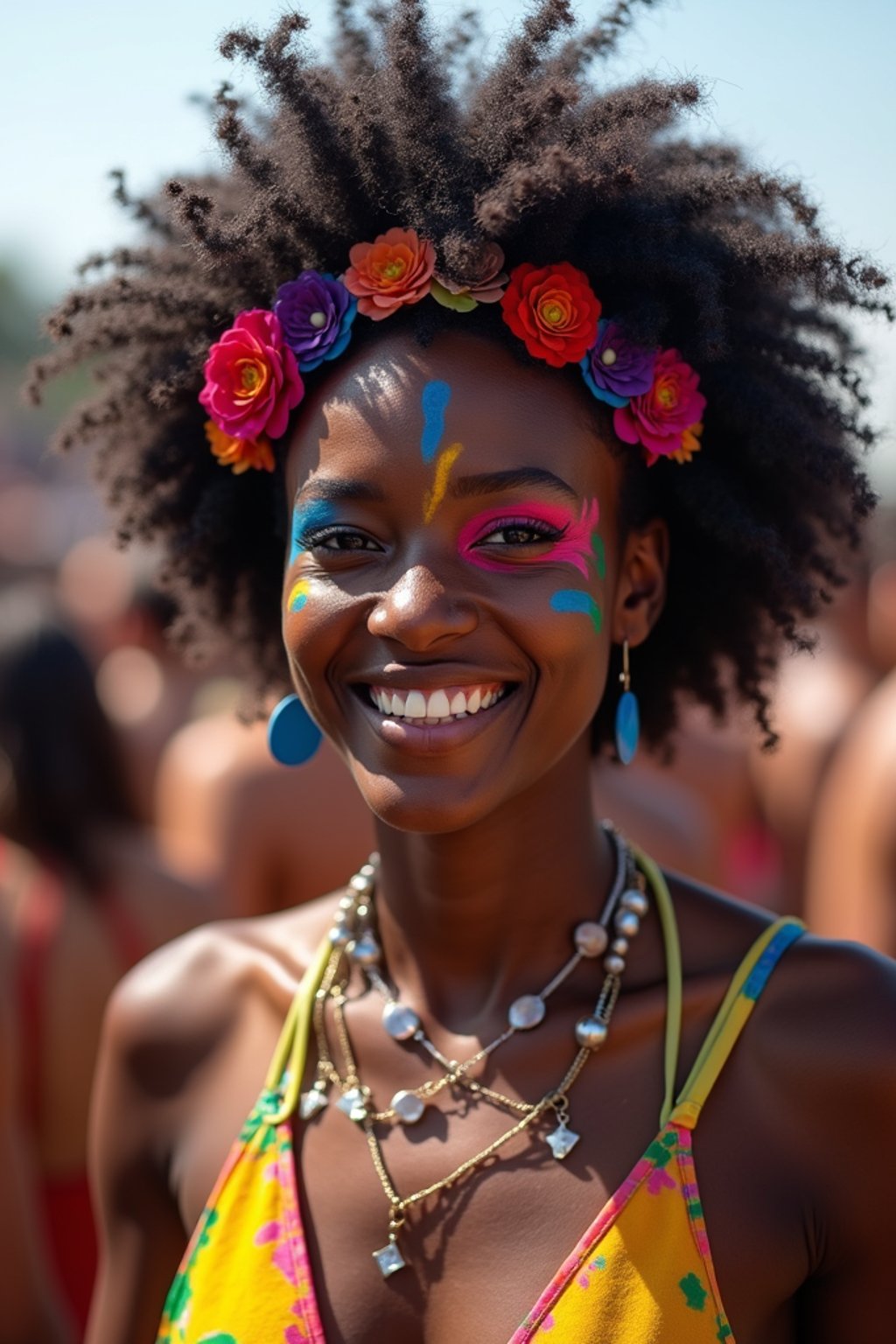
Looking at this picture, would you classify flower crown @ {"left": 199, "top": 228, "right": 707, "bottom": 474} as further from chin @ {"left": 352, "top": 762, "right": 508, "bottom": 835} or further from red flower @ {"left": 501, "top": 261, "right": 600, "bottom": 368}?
chin @ {"left": 352, "top": 762, "right": 508, "bottom": 835}

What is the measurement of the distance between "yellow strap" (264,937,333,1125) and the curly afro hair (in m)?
0.70

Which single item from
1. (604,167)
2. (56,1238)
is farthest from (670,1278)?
(56,1238)

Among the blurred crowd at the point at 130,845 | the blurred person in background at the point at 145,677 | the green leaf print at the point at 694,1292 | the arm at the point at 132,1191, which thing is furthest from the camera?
the blurred person in background at the point at 145,677

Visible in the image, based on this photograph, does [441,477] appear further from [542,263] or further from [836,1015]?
[836,1015]

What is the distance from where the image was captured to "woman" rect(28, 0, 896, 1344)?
219 centimetres

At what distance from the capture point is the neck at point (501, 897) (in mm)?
2500

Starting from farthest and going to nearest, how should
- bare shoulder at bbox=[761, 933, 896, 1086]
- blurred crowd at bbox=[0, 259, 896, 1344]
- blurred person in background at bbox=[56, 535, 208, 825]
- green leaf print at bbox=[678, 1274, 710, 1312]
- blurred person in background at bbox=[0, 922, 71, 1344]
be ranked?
blurred person in background at bbox=[56, 535, 208, 825] → blurred crowd at bbox=[0, 259, 896, 1344] → blurred person in background at bbox=[0, 922, 71, 1344] → bare shoulder at bbox=[761, 933, 896, 1086] → green leaf print at bbox=[678, 1274, 710, 1312]

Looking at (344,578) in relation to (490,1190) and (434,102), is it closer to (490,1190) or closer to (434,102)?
(434,102)

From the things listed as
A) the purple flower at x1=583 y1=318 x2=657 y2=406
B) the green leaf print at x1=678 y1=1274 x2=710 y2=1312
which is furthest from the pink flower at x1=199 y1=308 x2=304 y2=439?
the green leaf print at x1=678 y1=1274 x2=710 y2=1312

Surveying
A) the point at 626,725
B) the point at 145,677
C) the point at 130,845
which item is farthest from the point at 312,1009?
the point at 145,677

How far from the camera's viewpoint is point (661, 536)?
2.64 m

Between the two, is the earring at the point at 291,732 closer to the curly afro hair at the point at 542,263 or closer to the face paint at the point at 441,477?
the curly afro hair at the point at 542,263

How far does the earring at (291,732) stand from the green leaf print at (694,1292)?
109cm

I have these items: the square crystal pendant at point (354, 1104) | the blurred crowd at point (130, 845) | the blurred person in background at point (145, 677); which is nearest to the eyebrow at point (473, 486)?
the blurred crowd at point (130, 845)
